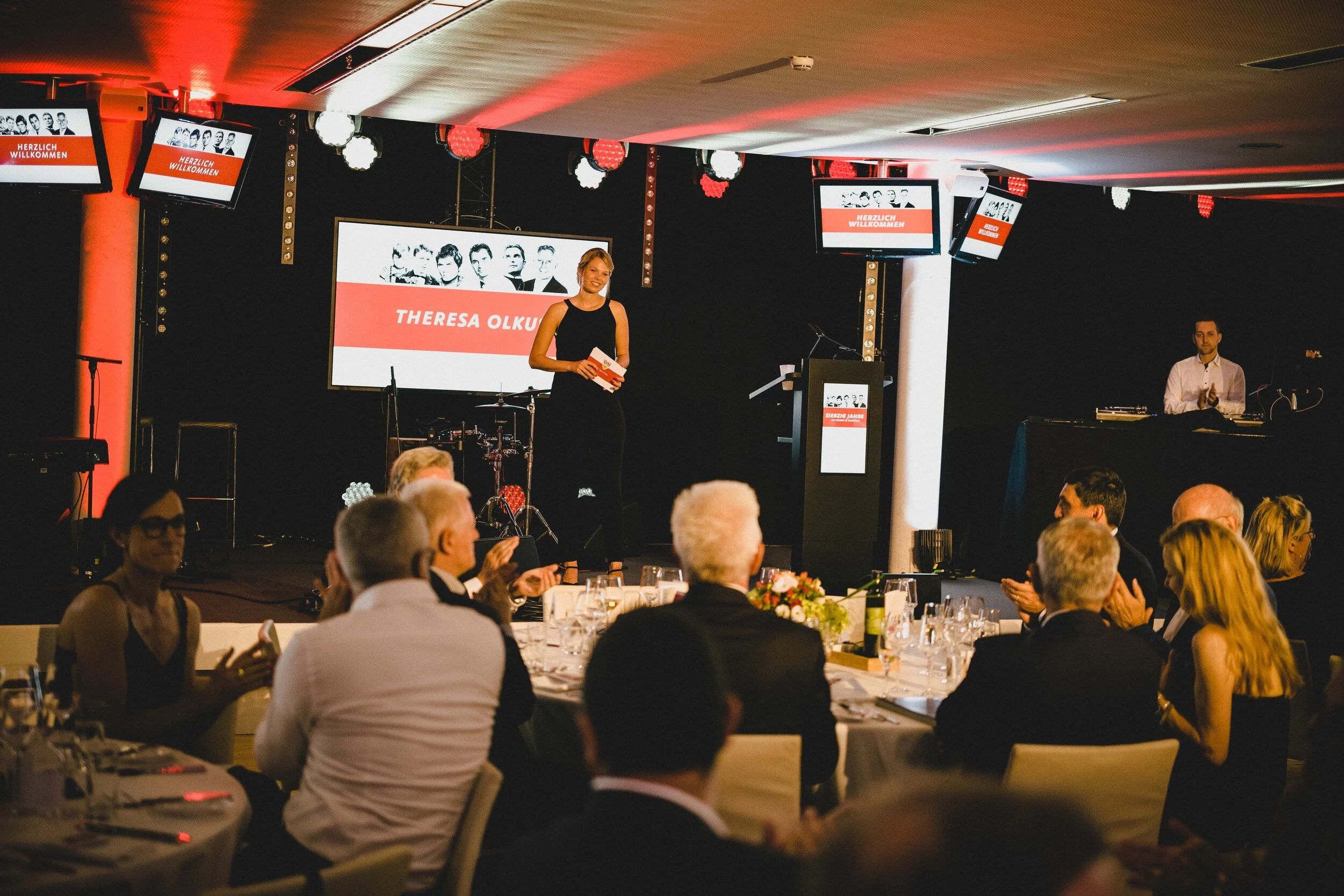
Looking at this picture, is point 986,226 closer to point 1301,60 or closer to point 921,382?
point 921,382

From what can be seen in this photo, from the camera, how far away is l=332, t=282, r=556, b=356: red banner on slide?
9320 millimetres

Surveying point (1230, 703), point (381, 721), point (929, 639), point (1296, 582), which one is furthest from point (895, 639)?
point (381, 721)

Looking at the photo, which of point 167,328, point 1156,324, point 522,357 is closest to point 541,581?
point 522,357

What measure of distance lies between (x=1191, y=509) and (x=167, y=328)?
25.8 feet

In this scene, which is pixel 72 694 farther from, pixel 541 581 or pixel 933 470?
pixel 933 470

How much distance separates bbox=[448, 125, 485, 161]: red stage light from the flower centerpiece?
635 centimetres

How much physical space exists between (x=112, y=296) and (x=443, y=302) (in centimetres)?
261

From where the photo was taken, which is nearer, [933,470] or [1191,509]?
[1191,509]

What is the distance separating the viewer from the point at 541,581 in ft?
12.3

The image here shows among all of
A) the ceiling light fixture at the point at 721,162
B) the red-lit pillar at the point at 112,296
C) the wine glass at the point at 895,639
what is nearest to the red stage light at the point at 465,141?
the ceiling light fixture at the point at 721,162

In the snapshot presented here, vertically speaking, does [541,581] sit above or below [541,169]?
below

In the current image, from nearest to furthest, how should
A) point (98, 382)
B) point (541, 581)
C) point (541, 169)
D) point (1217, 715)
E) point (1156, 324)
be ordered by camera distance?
point (1217, 715) < point (541, 581) < point (98, 382) < point (541, 169) < point (1156, 324)

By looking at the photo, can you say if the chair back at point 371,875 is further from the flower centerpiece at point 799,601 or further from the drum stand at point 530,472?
the drum stand at point 530,472

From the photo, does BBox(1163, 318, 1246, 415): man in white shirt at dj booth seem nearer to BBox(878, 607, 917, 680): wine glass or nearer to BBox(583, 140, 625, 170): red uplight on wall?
BBox(583, 140, 625, 170): red uplight on wall
